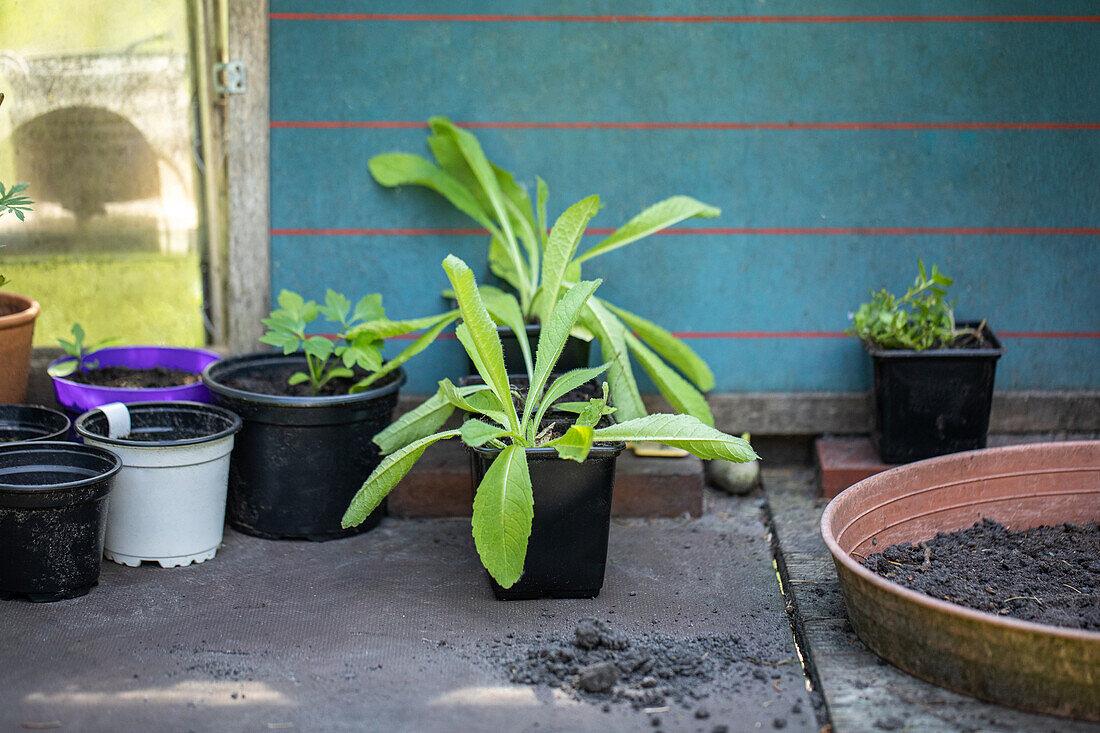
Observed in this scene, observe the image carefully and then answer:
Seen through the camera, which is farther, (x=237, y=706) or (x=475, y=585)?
(x=475, y=585)

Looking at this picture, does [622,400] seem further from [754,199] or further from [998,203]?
[998,203]

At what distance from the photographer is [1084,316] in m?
2.98

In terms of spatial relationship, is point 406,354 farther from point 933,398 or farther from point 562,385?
point 933,398

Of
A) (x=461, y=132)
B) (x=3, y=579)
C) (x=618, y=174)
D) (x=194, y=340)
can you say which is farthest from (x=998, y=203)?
(x=3, y=579)

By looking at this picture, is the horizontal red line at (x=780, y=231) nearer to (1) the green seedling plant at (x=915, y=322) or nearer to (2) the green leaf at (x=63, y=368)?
(1) the green seedling plant at (x=915, y=322)

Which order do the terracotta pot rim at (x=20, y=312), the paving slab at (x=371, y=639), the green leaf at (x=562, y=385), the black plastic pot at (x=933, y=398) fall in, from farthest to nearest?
the black plastic pot at (x=933, y=398)
the terracotta pot rim at (x=20, y=312)
the green leaf at (x=562, y=385)
the paving slab at (x=371, y=639)

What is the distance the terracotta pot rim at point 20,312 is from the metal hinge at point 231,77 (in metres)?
0.79

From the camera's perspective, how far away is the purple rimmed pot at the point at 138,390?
2.61 metres

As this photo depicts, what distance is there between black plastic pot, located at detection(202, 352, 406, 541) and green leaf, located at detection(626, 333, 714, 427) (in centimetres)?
65

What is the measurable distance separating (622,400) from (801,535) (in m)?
0.61

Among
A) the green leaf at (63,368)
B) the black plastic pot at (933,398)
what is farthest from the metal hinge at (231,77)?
the black plastic pot at (933,398)

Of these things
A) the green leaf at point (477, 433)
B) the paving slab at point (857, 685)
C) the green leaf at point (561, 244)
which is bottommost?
the paving slab at point (857, 685)

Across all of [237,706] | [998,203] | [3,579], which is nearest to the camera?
[237,706]

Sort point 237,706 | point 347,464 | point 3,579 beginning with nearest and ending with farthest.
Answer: point 237,706, point 3,579, point 347,464
